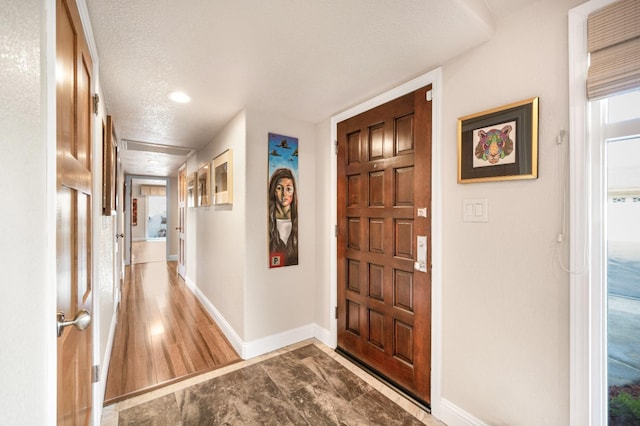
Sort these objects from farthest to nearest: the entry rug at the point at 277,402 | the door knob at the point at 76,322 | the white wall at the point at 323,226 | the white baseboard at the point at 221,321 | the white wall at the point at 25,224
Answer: the white wall at the point at 323,226, the white baseboard at the point at 221,321, the entry rug at the point at 277,402, the door knob at the point at 76,322, the white wall at the point at 25,224

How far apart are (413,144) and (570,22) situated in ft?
3.05

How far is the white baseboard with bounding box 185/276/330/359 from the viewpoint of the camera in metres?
2.52

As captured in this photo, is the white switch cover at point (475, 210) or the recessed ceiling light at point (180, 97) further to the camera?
the recessed ceiling light at point (180, 97)

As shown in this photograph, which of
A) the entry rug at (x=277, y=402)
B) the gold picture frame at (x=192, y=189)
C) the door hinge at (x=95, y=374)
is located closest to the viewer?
the door hinge at (x=95, y=374)

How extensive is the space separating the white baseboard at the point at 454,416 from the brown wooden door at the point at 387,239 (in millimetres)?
118

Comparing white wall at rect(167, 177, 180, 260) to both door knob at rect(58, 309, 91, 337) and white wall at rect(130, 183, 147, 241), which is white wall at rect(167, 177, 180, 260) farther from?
door knob at rect(58, 309, 91, 337)

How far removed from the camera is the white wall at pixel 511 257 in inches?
50.7

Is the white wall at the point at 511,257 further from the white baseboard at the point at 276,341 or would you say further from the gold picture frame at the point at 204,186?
the gold picture frame at the point at 204,186

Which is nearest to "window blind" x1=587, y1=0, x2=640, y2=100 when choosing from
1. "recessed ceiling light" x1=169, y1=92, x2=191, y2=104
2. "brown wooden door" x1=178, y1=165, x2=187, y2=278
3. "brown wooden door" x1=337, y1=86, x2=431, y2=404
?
"brown wooden door" x1=337, y1=86, x2=431, y2=404

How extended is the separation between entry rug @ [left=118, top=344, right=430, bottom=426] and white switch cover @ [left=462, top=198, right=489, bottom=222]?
133cm

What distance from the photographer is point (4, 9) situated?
21.9 inches

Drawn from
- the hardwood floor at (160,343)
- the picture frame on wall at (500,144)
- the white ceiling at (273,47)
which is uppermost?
the white ceiling at (273,47)

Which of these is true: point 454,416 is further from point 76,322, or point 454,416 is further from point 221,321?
point 221,321

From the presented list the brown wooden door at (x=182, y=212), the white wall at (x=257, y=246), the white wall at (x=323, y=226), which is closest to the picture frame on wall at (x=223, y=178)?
the white wall at (x=257, y=246)
